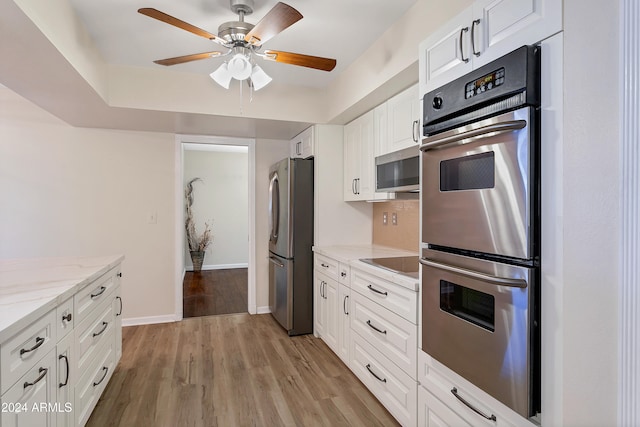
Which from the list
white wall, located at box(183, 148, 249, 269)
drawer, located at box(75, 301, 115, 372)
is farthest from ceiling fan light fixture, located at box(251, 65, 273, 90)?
white wall, located at box(183, 148, 249, 269)

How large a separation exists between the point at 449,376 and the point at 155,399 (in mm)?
1879

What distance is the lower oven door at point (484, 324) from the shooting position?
1.18 meters

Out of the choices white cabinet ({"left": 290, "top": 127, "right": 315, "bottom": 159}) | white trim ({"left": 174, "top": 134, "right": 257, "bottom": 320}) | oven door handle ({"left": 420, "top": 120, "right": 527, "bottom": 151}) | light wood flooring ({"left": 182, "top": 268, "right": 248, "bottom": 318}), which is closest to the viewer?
oven door handle ({"left": 420, "top": 120, "right": 527, "bottom": 151})

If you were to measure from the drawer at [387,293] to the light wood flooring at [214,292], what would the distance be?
2.28 metres

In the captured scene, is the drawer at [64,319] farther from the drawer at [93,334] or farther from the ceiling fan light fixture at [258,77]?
the ceiling fan light fixture at [258,77]

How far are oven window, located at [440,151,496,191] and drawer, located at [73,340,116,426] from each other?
204cm

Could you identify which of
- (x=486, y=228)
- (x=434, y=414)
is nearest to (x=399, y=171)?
(x=486, y=228)

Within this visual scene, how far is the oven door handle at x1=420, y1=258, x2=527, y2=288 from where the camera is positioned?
1194mm

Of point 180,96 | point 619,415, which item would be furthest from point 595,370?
point 180,96

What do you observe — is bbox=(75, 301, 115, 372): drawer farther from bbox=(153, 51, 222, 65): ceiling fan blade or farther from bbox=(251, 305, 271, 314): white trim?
bbox=(251, 305, 271, 314): white trim

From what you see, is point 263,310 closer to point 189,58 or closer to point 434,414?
point 434,414

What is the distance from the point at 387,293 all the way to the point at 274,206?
1.98 metres

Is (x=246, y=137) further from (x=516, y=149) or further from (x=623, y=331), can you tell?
(x=623, y=331)

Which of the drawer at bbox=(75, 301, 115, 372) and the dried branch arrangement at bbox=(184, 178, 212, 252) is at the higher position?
the dried branch arrangement at bbox=(184, 178, 212, 252)
